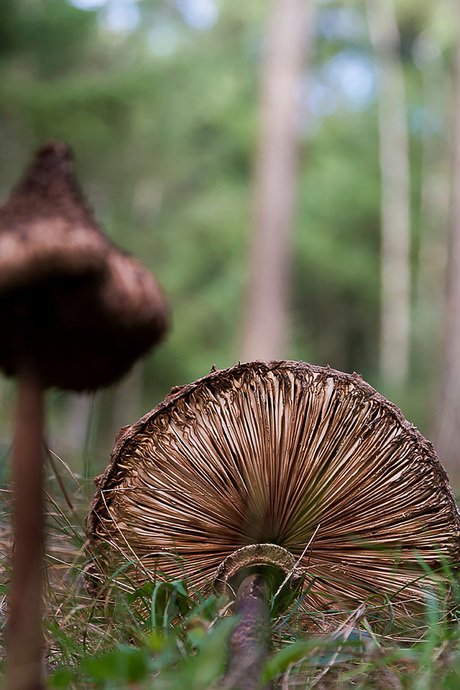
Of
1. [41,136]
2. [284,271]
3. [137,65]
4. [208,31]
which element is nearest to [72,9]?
[137,65]

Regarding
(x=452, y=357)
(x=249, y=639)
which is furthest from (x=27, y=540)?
(x=452, y=357)

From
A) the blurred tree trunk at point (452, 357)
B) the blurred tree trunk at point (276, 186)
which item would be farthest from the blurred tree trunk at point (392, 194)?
the blurred tree trunk at point (276, 186)

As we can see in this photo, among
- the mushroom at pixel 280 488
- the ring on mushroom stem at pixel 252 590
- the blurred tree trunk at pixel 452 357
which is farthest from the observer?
the blurred tree trunk at pixel 452 357

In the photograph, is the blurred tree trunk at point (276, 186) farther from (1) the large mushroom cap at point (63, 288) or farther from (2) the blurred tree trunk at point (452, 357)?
(1) the large mushroom cap at point (63, 288)

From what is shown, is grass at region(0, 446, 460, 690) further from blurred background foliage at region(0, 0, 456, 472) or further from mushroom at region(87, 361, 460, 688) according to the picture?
blurred background foliage at region(0, 0, 456, 472)

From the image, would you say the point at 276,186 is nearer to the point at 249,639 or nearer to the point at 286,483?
the point at 286,483

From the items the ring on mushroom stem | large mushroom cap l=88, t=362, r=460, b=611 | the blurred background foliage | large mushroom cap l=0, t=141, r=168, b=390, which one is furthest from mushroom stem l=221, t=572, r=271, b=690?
the blurred background foliage
